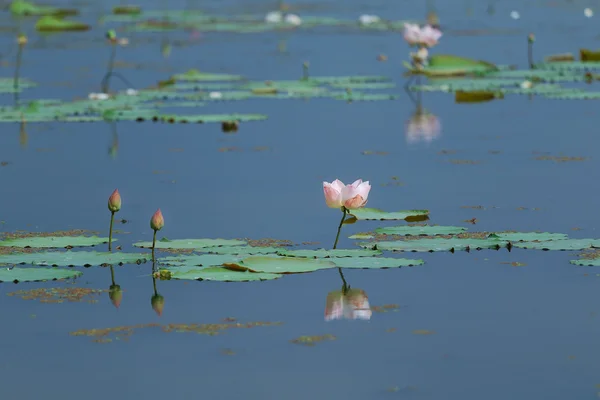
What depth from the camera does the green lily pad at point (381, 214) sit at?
16.2 ft

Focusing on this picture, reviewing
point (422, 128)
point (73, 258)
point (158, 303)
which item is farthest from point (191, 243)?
point (422, 128)

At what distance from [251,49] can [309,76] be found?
3330 millimetres

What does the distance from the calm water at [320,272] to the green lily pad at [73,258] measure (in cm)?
5

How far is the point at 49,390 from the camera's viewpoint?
10.3 ft

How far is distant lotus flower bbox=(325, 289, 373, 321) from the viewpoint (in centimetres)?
377

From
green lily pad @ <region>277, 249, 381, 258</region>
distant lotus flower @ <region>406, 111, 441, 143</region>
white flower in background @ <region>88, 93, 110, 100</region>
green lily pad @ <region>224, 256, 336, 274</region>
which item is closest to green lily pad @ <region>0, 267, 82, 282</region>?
green lily pad @ <region>224, 256, 336, 274</region>

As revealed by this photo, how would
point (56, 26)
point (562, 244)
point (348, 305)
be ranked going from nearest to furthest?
1. point (348, 305)
2. point (562, 244)
3. point (56, 26)

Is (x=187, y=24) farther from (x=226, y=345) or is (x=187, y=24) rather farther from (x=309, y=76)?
(x=226, y=345)

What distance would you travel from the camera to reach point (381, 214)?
502 centimetres

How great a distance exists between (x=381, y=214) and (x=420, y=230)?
1.07ft

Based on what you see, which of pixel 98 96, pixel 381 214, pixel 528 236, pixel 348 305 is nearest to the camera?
pixel 348 305

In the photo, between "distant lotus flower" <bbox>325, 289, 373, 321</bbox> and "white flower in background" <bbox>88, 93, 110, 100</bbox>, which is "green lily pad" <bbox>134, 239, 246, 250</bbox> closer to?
"distant lotus flower" <bbox>325, 289, 373, 321</bbox>

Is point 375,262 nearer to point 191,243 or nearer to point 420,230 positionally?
point 420,230

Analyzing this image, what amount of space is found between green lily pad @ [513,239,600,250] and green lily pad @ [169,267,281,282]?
0.86 m
